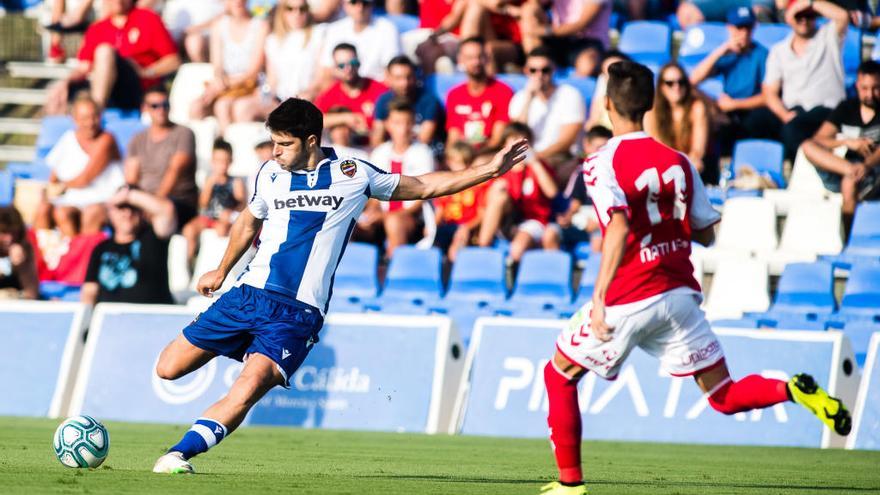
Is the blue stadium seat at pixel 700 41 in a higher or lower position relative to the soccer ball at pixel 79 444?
higher

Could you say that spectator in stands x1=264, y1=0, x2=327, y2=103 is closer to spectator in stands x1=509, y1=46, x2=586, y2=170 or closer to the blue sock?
spectator in stands x1=509, y1=46, x2=586, y2=170

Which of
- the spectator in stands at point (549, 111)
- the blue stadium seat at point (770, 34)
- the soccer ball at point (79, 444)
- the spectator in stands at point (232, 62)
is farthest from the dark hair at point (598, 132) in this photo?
the soccer ball at point (79, 444)

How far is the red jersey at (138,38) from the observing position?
1850 cm

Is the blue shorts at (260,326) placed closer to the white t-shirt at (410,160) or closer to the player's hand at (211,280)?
the player's hand at (211,280)

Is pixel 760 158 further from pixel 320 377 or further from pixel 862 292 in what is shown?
pixel 320 377

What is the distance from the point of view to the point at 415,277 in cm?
1430

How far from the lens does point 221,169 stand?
15953 millimetres

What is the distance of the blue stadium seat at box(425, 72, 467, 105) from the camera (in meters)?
16.5

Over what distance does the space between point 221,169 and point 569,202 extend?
12.7 feet

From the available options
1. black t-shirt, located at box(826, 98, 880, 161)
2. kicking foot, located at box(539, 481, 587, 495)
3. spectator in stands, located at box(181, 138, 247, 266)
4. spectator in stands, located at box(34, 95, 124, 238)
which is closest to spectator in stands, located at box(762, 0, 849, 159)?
black t-shirt, located at box(826, 98, 880, 161)

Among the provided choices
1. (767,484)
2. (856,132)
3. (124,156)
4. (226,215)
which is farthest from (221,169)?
(767,484)

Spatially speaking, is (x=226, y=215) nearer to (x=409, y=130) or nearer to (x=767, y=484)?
(x=409, y=130)

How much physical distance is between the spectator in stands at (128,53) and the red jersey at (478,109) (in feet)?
15.2

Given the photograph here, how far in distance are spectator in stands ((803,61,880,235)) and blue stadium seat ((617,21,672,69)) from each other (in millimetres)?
2926
